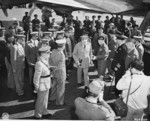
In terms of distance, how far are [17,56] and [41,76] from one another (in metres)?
1.74

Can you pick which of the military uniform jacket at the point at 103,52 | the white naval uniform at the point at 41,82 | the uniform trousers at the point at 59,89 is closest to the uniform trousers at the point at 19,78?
the uniform trousers at the point at 59,89

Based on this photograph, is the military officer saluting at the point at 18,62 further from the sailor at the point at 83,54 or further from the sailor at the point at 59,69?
the sailor at the point at 83,54

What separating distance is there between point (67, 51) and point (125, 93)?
14.1 feet

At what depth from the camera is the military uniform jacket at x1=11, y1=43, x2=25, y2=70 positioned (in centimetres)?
675

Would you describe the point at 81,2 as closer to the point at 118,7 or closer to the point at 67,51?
the point at 118,7

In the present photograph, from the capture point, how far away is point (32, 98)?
22.9 feet

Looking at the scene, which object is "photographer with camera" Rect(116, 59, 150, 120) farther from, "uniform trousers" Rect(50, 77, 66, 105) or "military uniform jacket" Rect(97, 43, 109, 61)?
"military uniform jacket" Rect(97, 43, 109, 61)

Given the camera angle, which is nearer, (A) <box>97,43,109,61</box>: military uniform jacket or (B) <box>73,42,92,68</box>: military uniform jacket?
(B) <box>73,42,92,68</box>: military uniform jacket

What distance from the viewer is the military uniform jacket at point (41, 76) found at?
528 cm

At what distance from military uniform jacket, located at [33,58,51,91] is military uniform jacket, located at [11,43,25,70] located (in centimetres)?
164

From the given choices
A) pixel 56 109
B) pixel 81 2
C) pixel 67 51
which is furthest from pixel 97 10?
pixel 56 109

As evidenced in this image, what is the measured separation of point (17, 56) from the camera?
682 cm

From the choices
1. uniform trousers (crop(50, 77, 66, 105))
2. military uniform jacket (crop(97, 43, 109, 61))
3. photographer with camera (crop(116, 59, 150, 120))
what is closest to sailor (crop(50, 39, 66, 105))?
uniform trousers (crop(50, 77, 66, 105))

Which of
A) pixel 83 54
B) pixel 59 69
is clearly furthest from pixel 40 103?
pixel 83 54
